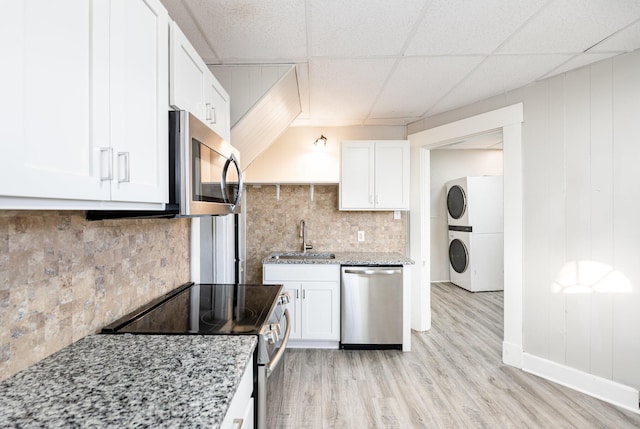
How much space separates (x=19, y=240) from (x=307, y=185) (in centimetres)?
269

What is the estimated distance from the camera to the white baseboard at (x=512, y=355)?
8.05ft

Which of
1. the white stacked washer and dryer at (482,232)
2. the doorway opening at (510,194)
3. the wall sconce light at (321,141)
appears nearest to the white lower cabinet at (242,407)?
the doorway opening at (510,194)

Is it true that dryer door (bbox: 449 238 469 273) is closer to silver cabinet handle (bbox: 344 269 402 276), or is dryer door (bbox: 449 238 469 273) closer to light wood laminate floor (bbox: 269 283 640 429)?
light wood laminate floor (bbox: 269 283 640 429)

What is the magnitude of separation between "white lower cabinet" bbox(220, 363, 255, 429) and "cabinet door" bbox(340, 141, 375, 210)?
2224 mm

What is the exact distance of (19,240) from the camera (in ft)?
2.78

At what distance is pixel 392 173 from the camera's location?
3.11m

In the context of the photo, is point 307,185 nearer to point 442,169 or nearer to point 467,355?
point 467,355

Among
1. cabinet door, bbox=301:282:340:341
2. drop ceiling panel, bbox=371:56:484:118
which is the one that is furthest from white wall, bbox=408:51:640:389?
cabinet door, bbox=301:282:340:341

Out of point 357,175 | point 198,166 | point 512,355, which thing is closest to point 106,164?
point 198,166

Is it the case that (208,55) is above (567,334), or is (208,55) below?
above

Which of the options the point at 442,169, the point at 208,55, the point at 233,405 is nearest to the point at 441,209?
the point at 442,169

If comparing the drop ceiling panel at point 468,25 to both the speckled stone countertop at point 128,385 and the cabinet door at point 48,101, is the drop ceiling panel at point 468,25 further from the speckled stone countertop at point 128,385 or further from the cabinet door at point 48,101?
the speckled stone countertop at point 128,385

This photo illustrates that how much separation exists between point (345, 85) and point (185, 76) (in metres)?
1.47

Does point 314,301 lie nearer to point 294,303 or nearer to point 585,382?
point 294,303
